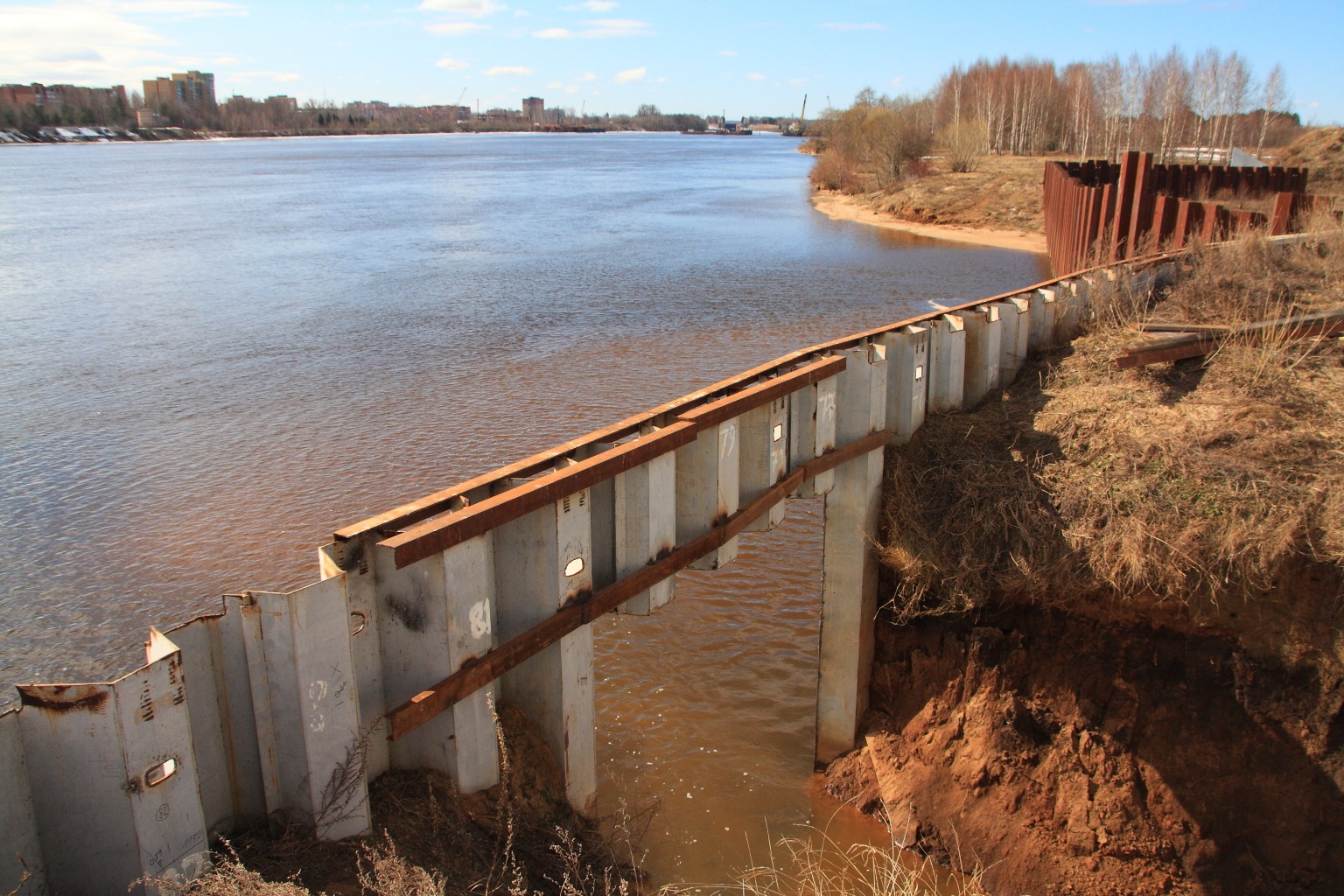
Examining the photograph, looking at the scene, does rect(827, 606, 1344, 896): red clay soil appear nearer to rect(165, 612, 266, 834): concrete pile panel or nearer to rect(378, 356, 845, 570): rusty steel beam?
rect(378, 356, 845, 570): rusty steel beam

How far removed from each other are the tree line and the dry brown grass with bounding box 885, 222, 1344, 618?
1559 inches

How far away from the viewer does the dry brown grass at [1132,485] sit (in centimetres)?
616

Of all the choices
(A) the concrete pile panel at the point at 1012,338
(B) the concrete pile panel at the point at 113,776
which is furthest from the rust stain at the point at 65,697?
(A) the concrete pile panel at the point at 1012,338

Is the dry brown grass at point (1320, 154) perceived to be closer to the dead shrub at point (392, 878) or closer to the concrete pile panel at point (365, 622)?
the concrete pile panel at point (365, 622)

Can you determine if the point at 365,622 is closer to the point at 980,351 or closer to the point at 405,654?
the point at 405,654

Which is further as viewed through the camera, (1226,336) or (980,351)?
(980,351)

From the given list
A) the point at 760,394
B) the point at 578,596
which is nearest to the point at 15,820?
the point at 578,596

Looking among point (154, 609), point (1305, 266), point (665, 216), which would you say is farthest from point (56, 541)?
point (665, 216)

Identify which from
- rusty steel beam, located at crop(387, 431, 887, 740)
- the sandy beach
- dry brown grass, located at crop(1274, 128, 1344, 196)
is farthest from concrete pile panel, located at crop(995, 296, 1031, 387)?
the sandy beach

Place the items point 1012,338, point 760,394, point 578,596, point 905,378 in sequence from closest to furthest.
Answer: point 578,596, point 760,394, point 905,378, point 1012,338

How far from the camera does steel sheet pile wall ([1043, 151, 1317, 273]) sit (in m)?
13.5

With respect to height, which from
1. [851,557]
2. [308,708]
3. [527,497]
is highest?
[527,497]

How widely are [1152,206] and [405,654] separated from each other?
14.4 metres

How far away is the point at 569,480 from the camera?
4.70m
